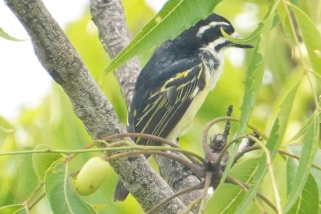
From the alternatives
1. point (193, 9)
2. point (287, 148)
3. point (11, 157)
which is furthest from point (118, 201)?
point (193, 9)

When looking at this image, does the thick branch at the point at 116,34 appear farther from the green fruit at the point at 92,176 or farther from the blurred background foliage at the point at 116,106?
the green fruit at the point at 92,176

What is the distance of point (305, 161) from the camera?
7.00 ft

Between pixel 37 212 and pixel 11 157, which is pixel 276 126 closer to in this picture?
pixel 11 157

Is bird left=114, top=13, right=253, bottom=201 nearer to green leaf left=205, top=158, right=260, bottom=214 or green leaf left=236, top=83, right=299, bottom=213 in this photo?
green leaf left=205, top=158, right=260, bottom=214

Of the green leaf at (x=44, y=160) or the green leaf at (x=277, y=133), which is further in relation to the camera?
the green leaf at (x=44, y=160)

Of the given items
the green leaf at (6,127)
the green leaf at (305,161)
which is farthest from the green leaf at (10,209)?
A: the green leaf at (305,161)

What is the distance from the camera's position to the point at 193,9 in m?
2.51

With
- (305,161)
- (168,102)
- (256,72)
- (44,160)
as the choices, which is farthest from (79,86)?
(168,102)

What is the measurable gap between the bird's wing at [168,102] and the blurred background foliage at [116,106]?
0.45m

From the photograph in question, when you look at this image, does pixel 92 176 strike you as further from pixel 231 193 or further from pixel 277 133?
pixel 277 133

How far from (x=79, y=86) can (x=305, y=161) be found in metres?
0.97

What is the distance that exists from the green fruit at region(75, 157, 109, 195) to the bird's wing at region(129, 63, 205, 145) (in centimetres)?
284

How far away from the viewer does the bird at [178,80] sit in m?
5.44

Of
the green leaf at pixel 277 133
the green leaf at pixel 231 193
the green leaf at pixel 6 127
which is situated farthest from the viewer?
the green leaf at pixel 6 127
